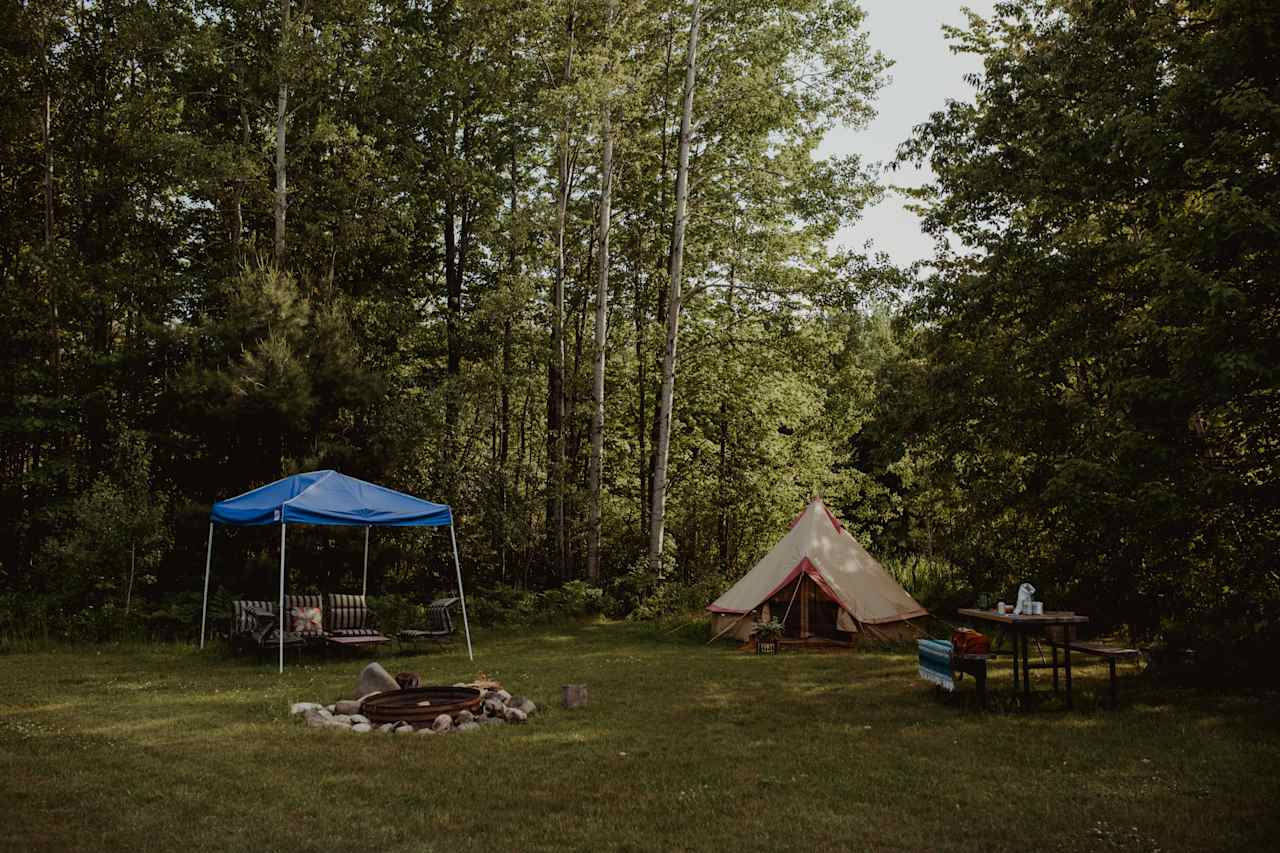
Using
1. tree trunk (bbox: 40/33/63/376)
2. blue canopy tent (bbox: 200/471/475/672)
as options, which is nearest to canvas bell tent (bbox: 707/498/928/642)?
blue canopy tent (bbox: 200/471/475/672)

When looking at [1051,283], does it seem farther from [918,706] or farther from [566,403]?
[566,403]

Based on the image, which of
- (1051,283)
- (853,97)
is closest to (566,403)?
(853,97)

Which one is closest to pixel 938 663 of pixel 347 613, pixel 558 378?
pixel 347 613

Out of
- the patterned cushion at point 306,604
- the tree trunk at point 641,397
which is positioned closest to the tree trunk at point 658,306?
the tree trunk at point 641,397

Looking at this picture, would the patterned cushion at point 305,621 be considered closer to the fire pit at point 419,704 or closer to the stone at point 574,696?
the fire pit at point 419,704

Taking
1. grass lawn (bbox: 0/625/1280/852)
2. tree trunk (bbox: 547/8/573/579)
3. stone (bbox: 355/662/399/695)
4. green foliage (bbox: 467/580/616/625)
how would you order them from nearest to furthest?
grass lawn (bbox: 0/625/1280/852), stone (bbox: 355/662/399/695), green foliage (bbox: 467/580/616/625), tree trunk (bbox: 547/8/573/579)

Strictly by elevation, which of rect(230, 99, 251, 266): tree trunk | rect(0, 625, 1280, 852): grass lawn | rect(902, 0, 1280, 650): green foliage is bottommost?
rect(0, 625, 1280, 852): grass lawn

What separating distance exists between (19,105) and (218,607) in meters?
9.56

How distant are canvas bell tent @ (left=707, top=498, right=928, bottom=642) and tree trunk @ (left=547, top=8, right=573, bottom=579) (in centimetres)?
440

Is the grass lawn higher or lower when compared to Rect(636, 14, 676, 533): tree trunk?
lower

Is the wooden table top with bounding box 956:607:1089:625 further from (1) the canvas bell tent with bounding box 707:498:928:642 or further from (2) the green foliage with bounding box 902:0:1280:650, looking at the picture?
(1) the canvas bell tent with bounding box 707:498:928:642

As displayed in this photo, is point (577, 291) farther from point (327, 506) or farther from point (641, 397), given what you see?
point (327, 506)

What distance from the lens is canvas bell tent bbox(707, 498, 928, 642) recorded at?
12.1m

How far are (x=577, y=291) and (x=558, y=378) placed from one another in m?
2.13
